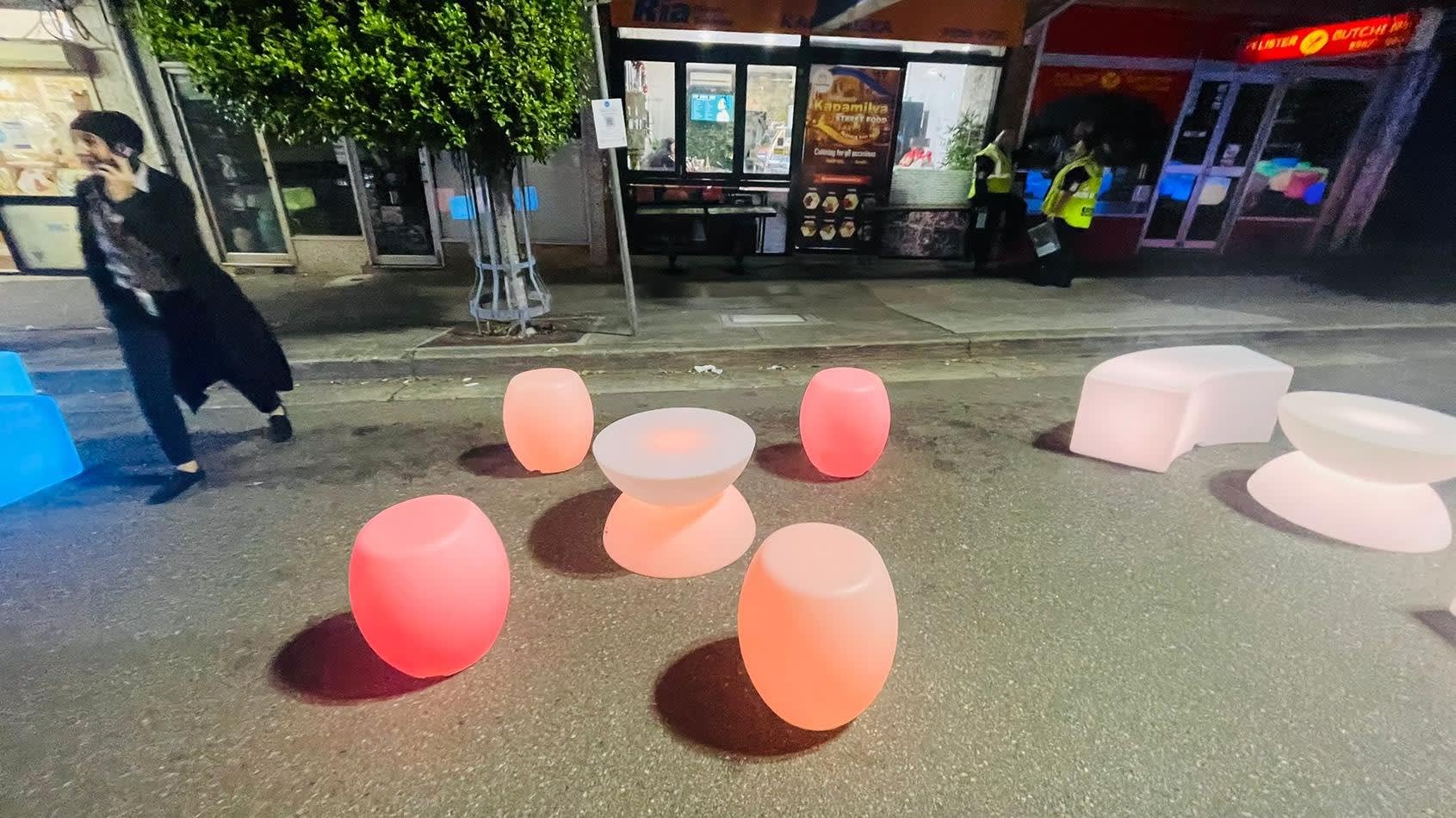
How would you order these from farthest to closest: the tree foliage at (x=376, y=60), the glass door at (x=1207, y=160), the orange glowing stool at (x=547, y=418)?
the glass door at (x=1207, y=160)
the tree foliage at (x=376, y=60)
the orange glowing stool at (x=547, y=418)

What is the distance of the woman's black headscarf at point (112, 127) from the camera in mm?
2797

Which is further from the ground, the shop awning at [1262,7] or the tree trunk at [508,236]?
the shop awning at [1262,7]

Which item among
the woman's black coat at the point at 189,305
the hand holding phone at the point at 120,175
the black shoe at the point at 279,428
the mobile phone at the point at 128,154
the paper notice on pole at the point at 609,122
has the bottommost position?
the black shoe at the point at 279,428

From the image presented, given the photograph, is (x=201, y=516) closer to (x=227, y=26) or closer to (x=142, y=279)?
(x=142, y=279)

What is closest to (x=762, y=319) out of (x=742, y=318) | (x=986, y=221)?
(x=742, y=318)

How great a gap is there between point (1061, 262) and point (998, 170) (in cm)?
173

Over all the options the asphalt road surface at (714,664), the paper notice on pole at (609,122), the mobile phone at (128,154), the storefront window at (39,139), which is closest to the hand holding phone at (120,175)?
the mobile phone at (128,154)

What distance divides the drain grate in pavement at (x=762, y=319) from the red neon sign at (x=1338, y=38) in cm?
845

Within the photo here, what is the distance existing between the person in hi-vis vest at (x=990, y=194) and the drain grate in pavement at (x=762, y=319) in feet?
14.1

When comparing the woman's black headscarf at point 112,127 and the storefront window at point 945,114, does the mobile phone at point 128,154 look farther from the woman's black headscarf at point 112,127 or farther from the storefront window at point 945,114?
the storefront window at point 945,114

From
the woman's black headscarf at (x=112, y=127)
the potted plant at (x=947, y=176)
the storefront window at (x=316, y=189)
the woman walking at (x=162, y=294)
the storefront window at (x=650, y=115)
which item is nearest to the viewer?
the woman's black headscarf at (x=112, y=127)

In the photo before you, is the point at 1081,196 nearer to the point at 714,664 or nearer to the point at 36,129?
the point at 714,664

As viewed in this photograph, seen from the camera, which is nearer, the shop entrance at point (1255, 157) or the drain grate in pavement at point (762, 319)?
the drain grate in pavement at point (762, 319)

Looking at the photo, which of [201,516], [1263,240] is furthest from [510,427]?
[1263,240]
